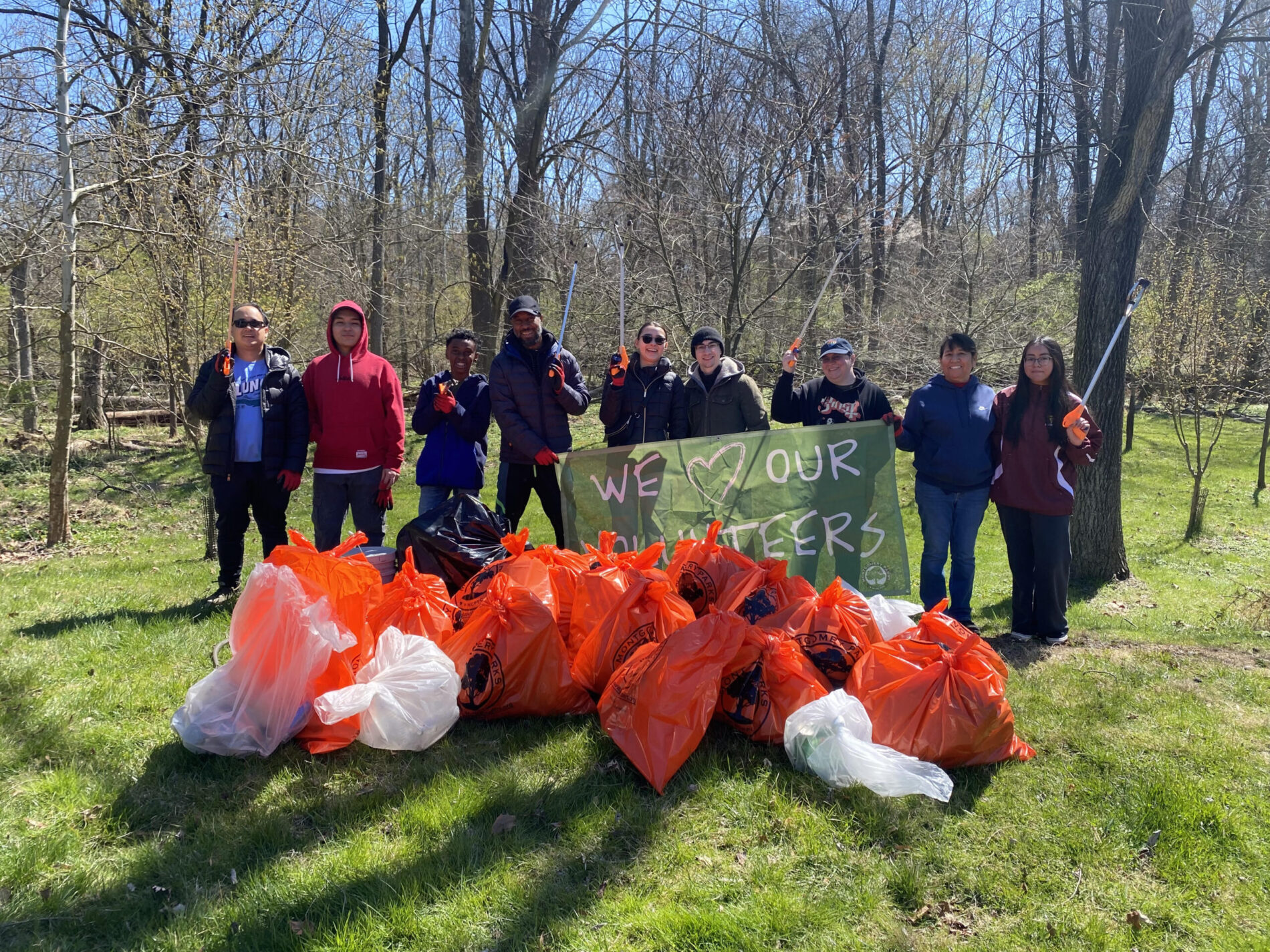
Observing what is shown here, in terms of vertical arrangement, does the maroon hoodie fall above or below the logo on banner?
above

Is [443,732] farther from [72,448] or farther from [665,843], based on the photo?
[72,448]

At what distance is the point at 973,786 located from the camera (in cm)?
300

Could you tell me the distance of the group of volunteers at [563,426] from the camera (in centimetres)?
452

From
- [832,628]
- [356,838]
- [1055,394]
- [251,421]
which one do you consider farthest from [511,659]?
[1055,394]

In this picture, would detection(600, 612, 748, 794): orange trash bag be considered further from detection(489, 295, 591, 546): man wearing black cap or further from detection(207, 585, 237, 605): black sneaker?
detection(207, 585, 237, 605): black sneaker

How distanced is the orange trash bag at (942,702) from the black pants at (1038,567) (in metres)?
1.61

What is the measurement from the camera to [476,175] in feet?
44.8

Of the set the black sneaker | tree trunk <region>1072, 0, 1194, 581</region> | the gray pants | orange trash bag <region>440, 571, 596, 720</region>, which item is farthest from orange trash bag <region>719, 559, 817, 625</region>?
tree trunk <region>1072, 0, 1194, 581</region>

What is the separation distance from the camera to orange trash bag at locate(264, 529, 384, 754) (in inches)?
126

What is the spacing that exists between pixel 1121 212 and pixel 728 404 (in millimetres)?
3804

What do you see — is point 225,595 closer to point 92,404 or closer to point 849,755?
point 849,755

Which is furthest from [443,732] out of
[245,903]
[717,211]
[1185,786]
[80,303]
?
[80,303]

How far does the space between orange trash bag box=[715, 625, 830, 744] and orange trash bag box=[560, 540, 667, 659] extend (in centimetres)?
53

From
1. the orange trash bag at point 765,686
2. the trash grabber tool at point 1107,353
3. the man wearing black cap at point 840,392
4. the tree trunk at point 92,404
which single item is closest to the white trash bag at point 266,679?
the orange trash bag at point 765,686
